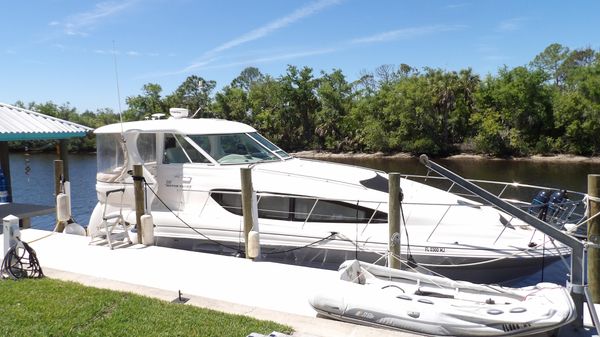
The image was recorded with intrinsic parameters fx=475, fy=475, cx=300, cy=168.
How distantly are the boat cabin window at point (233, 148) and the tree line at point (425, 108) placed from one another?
41786 millimetres

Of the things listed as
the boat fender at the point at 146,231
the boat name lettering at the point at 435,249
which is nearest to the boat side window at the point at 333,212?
the boat name lettering at the point at 435,249

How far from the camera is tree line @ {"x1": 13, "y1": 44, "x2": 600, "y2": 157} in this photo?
154 ft

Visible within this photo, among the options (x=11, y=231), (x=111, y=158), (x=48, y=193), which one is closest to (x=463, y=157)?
(x=48, y=193)

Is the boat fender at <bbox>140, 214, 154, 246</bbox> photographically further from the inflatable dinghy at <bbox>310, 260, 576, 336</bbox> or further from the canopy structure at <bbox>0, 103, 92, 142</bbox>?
the inflatable dinghy at <bbox>310, 260, 576, 336</bbox>

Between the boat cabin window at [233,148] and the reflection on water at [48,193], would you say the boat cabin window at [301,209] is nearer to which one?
the boat cabin window at [233,148]

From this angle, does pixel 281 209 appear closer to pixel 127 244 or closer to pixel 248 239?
pixel 248 239

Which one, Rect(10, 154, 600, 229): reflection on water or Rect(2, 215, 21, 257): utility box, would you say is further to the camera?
Rect(10, 154, 600, 229): reflection on water

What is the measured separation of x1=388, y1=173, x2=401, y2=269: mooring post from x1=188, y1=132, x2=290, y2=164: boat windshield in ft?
13.4

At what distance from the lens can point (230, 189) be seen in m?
9.62

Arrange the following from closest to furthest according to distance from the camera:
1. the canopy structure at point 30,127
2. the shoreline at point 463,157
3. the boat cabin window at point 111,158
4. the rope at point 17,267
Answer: the rope at point 17,267, the boat cabin window at point 111,158, the canopy structure at point 30,127, the shoreline at point 463,157

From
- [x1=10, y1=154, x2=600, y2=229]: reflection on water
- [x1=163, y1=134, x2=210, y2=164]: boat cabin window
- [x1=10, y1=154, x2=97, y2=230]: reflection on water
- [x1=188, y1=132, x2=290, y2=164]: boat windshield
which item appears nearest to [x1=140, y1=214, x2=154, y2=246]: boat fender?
[x1=163, y1=134, x2=210, y2=164]: boat cabin window

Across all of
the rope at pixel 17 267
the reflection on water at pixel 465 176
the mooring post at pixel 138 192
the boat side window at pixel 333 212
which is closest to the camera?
the rope at pixel 17 267

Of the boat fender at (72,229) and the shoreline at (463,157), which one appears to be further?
the shoreline at (463,157)

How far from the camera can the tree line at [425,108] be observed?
47.0m
